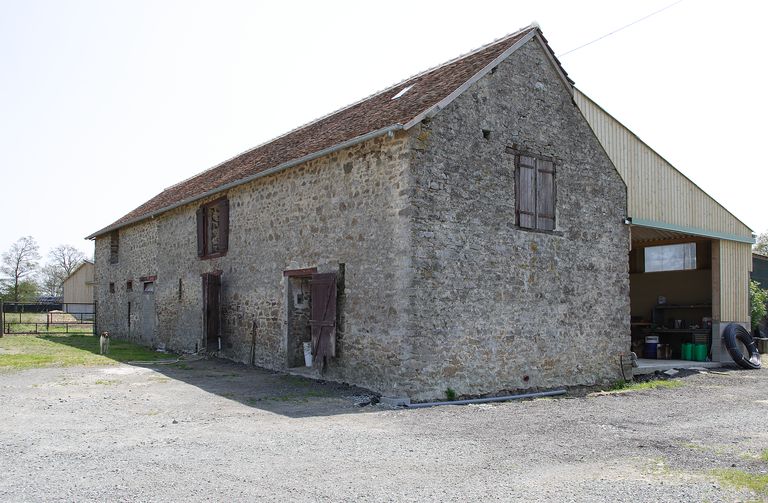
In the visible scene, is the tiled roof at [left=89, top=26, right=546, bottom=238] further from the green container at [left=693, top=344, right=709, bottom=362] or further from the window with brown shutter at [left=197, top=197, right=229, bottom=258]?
the green container at [left=693, top=344, right=709, bottom=362]

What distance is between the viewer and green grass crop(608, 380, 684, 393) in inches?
497

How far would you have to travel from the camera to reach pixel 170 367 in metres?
14.0

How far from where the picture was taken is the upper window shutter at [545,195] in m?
12.0

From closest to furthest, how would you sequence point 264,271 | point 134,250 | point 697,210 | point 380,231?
point 380,231 → point 264,271 → point 697,210 → point 134,250

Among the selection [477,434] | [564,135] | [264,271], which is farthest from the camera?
[264,271]

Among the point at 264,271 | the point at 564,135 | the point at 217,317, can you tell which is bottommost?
the point at 217,317

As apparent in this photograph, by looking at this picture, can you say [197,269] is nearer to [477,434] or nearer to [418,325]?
[418,325]

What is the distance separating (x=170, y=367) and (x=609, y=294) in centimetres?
945

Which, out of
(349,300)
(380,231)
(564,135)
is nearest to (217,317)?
(349,300)

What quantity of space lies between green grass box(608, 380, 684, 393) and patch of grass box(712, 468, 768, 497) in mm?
6601

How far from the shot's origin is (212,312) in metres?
15.4

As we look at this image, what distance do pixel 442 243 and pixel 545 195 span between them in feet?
9.79

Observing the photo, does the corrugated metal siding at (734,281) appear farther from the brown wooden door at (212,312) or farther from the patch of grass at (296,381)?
the brown wooden door at (212,312)

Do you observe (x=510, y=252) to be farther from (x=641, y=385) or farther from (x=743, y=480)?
(x=743, y=480)
